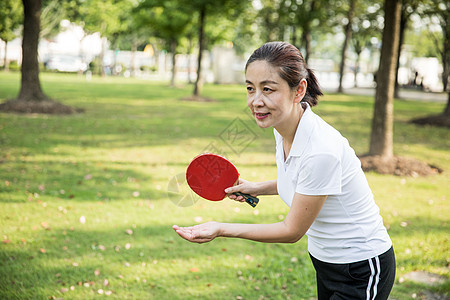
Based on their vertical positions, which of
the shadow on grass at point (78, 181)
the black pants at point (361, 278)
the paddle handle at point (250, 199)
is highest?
the paddle handle at point (250, 199)

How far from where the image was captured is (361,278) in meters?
2.15

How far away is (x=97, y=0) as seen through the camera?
44094 mm

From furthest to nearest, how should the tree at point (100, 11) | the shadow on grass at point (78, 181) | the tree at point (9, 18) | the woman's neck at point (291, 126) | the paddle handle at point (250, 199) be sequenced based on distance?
the tree at point (100, 11), the tree at point (9, 18), the shadow on grass at point (78, 181), the paddle handle at point (250, 199), the woman's neck at point (291, 126)

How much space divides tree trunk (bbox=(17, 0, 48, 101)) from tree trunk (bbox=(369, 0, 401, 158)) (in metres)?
11.7

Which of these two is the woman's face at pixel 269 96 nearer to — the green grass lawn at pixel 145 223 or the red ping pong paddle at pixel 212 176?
the red ping pong paddle at pixel 212 176

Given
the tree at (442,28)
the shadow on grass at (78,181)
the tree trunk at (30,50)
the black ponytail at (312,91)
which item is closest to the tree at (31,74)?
the tree trunk at (30,50)

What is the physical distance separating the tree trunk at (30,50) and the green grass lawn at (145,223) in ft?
14.3

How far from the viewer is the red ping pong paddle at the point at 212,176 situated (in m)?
2.44

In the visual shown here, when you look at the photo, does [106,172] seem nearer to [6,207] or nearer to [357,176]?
[6,207]

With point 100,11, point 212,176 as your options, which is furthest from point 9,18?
point 212,176

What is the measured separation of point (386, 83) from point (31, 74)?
12.1 m

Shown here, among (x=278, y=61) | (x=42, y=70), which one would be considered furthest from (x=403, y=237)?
(x=42, y=70)

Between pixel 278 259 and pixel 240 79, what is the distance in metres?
36.8

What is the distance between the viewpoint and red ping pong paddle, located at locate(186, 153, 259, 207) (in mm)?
2439
